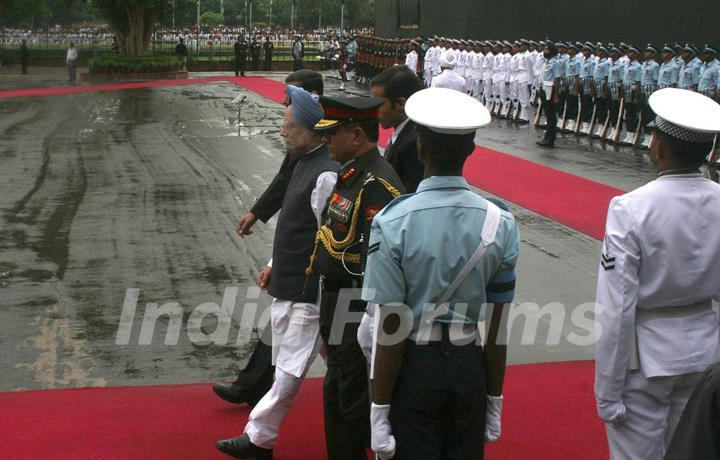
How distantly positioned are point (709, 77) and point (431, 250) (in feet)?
52.1

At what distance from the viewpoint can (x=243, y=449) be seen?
518cm

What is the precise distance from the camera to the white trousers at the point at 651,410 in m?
3.74

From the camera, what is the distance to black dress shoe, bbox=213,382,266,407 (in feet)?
19.4

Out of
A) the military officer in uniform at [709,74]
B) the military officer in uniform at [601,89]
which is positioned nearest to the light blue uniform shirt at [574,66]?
the military officer in uniform at [601,89]

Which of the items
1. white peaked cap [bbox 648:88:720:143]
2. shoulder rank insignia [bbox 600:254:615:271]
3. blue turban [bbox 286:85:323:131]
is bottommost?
shoulder rank insignia [bbox 600:254:615:271]

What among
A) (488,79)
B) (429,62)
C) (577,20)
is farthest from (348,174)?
(429,62)

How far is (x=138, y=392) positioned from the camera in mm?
6316

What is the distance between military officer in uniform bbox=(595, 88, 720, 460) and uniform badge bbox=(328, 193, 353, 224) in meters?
1.11

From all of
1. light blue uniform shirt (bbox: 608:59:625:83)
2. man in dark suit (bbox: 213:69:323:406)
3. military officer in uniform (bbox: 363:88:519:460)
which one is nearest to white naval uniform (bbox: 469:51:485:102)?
light blue uniform shirt (bbox: 608:59:625:83)

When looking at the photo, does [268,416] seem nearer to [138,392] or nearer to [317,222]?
[317,222]

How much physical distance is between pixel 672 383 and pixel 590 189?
444 inches

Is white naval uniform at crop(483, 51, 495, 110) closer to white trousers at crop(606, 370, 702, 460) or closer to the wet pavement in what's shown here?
the wet pavement

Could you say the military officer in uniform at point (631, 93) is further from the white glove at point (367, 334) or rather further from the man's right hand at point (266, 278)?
the white glove at point (367, 334)

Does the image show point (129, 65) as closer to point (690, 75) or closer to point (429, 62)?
point (429, 62)
